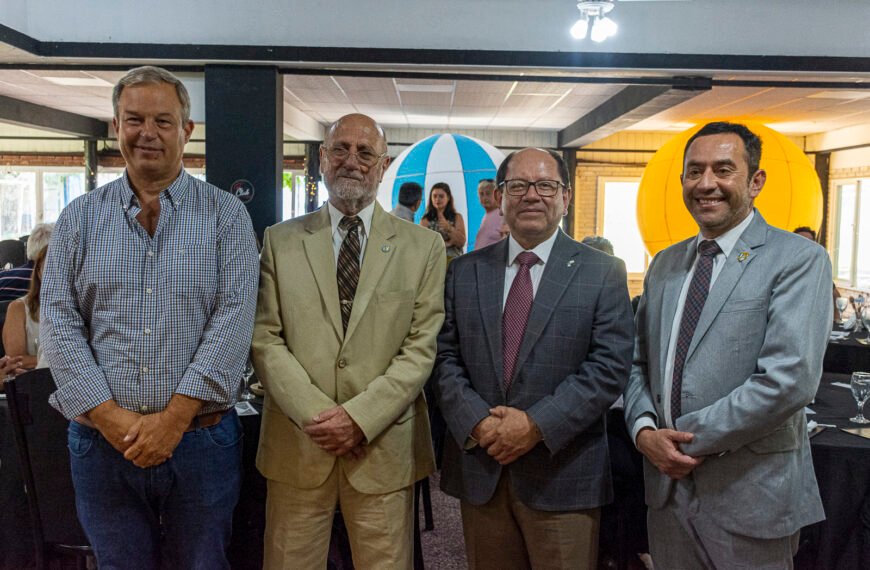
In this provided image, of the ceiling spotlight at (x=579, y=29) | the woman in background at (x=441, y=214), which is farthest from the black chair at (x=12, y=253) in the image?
the ceiling spotlight at (x=579, y=29)

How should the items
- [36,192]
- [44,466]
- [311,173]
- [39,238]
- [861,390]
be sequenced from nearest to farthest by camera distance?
[44,466] → [861,390] → [39,238] → [311,173] → [36,192]

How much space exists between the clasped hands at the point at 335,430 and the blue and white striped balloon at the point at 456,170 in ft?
16.6

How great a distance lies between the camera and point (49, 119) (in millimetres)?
10594

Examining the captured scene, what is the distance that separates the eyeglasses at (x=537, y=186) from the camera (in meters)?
2.04

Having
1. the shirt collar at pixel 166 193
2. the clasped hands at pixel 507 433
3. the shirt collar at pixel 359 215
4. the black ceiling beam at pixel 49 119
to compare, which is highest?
the black ceiling beam at pixel 49 119

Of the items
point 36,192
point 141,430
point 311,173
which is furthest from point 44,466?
point 36,192

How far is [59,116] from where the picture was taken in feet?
36.0

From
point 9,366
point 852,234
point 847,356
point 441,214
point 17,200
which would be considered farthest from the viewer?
point 17,200

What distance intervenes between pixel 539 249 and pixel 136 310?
3.67 ft

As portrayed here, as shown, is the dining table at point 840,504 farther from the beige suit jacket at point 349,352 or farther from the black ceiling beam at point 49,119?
the black ceiling beam at point 49,119

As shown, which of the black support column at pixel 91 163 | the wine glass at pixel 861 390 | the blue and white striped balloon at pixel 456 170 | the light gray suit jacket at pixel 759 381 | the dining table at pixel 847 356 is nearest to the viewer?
the light gray suit jacket at pixel 759 381

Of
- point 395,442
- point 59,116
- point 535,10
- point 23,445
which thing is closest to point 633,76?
point 535,10

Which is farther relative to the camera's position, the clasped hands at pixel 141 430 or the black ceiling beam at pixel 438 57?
the black ceiling beam at pixel 438 57

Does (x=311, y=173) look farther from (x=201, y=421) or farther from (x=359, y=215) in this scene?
(x=201, y=421)
